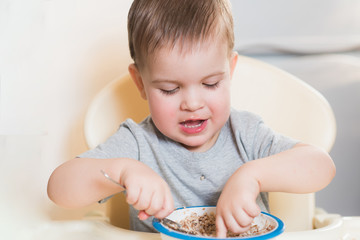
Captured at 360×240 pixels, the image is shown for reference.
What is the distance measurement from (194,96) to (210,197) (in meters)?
0.21

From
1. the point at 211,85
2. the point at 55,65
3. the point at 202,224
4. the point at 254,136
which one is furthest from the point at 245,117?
the point at 55,65

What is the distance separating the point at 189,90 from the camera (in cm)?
72

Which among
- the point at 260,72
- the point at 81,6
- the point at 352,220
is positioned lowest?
the point at 352,220

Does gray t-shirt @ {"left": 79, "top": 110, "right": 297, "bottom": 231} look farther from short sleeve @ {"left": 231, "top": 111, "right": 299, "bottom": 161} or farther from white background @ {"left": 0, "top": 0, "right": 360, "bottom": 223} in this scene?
white background @ {"left": 0, "top": 0, "right": 360, "bottom": 223}

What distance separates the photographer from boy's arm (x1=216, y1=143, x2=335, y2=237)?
60 centimetres

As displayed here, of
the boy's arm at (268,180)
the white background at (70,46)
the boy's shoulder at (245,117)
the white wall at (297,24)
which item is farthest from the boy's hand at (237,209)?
the white wall at (297,24)

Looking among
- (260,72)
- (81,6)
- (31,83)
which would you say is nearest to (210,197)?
(260,72)

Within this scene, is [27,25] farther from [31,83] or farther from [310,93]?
[310,93]

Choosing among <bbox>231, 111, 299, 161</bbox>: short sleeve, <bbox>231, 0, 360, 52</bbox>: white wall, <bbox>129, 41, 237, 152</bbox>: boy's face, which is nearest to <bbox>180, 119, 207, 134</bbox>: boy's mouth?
<bbox>129, 41, 237, 152</bbox>: boy's face

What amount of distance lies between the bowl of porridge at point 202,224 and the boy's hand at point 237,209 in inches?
0.6

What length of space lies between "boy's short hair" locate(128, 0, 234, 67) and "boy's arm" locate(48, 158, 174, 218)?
0.19m

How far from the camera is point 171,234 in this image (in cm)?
54

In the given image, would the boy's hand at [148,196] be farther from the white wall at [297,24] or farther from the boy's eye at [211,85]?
the white wall at [297,24]

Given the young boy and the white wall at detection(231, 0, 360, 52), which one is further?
Answer: the white wall at detection(231, 0, 360, 52)
